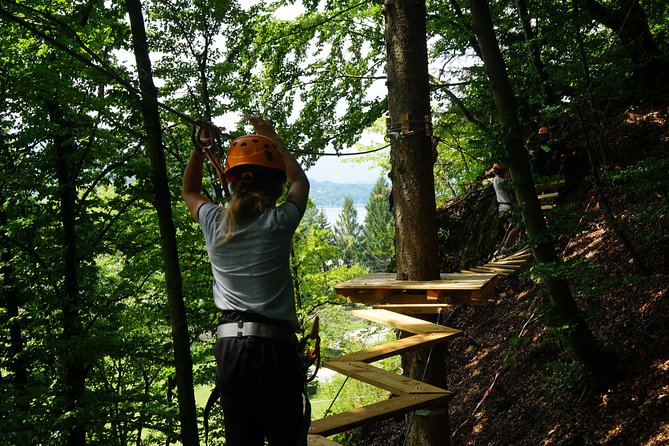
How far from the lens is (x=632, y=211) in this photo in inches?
191

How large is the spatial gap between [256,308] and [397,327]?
170 cm

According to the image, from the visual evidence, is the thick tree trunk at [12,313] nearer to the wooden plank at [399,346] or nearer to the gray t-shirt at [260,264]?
the wooden plank at [399,346]

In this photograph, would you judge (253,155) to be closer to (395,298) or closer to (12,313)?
(395,298)

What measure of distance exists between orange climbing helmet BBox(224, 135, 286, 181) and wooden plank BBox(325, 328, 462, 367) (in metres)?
1.47

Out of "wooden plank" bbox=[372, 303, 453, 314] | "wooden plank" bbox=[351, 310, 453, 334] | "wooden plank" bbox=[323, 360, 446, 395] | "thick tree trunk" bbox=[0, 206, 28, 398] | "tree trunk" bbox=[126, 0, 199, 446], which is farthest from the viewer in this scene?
"thick tree trunk" bbox=[0, 206, 28, 398]

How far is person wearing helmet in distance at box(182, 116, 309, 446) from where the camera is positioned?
2.11 m

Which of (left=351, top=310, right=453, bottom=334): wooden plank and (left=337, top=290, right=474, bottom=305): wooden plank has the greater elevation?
(left=337, top=290, right=474, bottom=305): wooden plank

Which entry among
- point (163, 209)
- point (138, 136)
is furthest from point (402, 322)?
point (138, 136)

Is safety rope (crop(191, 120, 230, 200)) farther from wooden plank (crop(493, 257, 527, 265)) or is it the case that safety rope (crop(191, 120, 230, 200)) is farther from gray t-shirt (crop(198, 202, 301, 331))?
wooden plank (crop(493, 257, 527, 265))

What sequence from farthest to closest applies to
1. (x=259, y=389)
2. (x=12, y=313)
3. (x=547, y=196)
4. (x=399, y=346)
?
(x=12, y=313) < (x=547, y=196) < (x=399, y=346) < (x=259, y=389)

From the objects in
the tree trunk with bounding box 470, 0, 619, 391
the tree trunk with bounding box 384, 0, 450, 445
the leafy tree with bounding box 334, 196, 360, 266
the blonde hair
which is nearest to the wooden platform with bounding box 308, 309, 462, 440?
the tree trunk with bounding box 384, 0, 450, 445

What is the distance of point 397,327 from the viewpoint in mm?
3613

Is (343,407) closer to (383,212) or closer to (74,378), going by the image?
(74,378)

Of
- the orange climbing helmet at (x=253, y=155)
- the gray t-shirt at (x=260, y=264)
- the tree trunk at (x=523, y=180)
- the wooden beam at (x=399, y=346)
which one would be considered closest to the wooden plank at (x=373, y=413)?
the wooden beam at (x=399, y=346)
